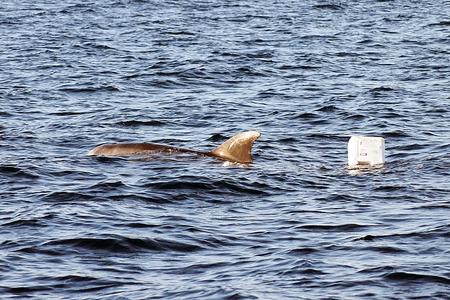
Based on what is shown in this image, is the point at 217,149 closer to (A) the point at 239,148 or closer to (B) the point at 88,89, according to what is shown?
(A) the point at 239,148

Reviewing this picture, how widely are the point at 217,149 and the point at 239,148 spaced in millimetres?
479

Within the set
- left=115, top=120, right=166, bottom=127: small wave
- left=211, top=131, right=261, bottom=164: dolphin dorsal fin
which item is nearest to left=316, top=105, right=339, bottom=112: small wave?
left=115, top=120, right=166, bottom=127: small wave

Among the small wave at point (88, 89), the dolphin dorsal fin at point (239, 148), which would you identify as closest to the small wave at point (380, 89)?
the small wave at point (88, 89)

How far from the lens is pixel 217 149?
63.2 feet

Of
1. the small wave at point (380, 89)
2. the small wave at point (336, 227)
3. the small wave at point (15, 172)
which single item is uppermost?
the small wave at point (15, 172)

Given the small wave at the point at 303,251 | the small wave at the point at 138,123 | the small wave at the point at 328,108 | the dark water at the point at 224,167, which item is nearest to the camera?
the dark water at the point at 224,167

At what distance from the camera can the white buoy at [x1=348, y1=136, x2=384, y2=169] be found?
18.2 metres

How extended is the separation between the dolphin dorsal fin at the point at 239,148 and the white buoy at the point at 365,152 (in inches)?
58.4

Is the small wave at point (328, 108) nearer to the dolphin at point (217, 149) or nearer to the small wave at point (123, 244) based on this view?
the dolphin at point (217, 149)

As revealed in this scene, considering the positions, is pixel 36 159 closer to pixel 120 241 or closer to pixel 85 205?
pixel 85 205

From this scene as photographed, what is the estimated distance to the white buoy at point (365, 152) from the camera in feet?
59.7

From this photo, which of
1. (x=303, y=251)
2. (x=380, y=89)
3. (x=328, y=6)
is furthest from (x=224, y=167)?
(x=328, y=6)

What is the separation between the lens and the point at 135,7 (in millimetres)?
46781

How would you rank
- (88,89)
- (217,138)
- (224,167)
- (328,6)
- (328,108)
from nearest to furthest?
(224,167) < (217,138) < (328,108) < (88,89) < (328,6)
